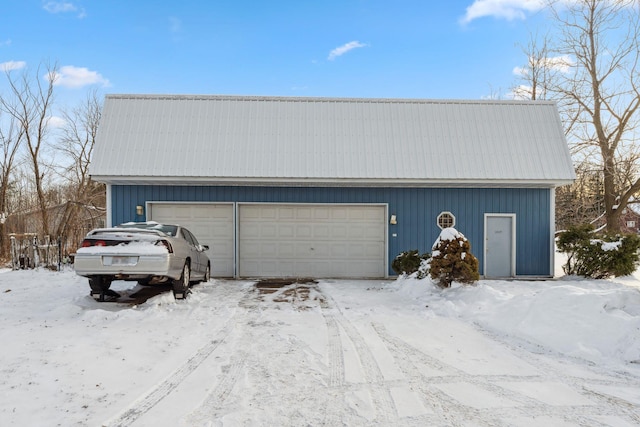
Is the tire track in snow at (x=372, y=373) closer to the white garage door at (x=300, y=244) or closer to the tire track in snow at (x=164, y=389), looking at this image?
the tire track in snow at (x=164, y=389)

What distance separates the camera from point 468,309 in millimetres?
7379

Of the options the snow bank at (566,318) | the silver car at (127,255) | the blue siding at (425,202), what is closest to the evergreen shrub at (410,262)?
the blue siding at (425,202)

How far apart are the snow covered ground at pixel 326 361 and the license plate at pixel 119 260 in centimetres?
83

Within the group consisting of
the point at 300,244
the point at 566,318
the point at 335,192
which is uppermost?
the point at 335,192

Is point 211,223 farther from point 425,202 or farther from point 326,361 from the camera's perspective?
point 326,361

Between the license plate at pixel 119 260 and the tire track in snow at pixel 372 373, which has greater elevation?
the license plate at pixel 119 260

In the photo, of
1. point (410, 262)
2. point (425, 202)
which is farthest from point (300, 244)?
point (425, 202)

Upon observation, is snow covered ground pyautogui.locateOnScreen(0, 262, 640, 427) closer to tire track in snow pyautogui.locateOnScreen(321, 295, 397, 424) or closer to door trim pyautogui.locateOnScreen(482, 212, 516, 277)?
tire track in snow pyautogui.locateOnScreen(321, 295, 397, 424)

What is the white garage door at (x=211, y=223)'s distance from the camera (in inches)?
491

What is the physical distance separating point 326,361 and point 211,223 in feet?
28.3

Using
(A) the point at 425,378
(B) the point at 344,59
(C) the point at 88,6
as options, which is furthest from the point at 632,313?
(C) the point at 88,6

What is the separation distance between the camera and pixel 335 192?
12539mm

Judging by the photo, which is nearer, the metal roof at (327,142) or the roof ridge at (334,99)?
the metal roof at (327,142)

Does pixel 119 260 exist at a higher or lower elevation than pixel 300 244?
higher
